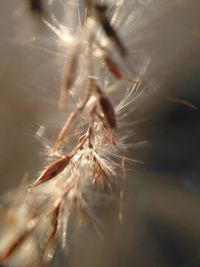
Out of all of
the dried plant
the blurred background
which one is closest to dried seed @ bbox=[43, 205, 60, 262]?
the dried plant

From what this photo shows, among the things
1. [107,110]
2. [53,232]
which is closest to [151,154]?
[53,232]

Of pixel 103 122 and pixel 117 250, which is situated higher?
pixel 103 122

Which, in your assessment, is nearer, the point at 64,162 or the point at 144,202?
the point at 64,162

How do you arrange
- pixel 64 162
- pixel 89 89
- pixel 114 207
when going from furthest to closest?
pixel 114 207
pixel 64 162
pixel 89 89

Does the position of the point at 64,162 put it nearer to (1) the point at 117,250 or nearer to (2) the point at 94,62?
(2) the point at 94,62

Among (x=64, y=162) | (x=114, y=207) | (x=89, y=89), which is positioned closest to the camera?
(x=89, y=89)

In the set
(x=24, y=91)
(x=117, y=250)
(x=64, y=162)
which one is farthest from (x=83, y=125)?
(x=117, y=250)

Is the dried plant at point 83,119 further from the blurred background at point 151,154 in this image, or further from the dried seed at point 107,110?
the blurred background at point 151,154

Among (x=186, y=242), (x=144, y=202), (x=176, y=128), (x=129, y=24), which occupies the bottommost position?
(x=186, y=242)
